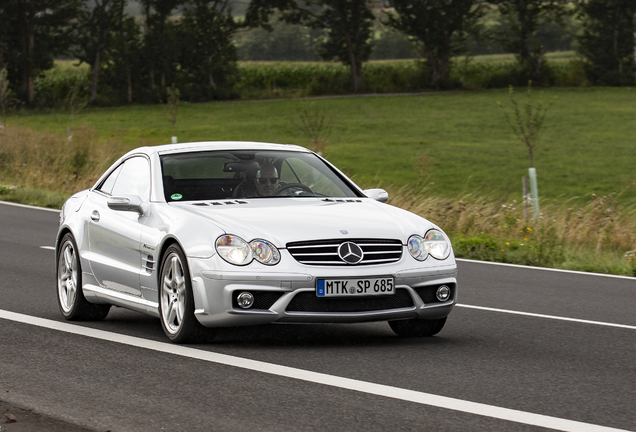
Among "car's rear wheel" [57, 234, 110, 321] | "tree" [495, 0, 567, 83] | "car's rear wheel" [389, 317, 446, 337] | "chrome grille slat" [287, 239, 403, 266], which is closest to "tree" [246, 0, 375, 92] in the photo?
"tree" [495, 0, 567, 83]

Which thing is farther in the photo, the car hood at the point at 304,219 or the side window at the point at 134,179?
the side window at the point at 134,179

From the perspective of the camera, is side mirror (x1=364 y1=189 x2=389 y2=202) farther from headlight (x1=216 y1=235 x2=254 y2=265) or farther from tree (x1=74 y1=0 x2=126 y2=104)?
tree (x1=74 y1=0 x2=126 y2=104)

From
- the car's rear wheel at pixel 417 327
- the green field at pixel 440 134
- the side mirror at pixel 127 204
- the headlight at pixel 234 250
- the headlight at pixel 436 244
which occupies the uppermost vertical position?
the side mirror at pixel 127 204

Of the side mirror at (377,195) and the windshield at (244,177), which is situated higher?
the windshield at (244,177)

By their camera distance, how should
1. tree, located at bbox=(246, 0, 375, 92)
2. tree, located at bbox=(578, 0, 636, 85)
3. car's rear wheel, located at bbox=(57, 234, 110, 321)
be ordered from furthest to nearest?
1. tree, located at bbox=(246, 0, 375, 92)
2. tree, located at bbox=(578, 0, 636, 85)
3. car's rear wheel, located at bbox=(57, 234, 110, 321)

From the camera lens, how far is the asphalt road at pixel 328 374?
554cm

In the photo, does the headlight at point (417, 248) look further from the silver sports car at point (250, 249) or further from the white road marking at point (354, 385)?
the white road marking at point (354, 385)

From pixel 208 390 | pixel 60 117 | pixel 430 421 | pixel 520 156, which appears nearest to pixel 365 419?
pixel 430 421

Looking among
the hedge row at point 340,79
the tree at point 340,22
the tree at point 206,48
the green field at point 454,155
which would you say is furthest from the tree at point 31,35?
the tree at point 340,22

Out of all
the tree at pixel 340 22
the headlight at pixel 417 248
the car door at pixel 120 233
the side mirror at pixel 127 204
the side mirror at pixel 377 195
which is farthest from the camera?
the tree at pixel 340 22

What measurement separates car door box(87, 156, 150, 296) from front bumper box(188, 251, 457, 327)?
104 centimetres

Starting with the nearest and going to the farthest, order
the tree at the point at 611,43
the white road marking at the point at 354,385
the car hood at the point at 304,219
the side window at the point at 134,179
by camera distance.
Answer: the white road marking at the point at 354,385, the car hood at the point at 304,219, the side window at the point at 134,179, the tree at the point at 611,43

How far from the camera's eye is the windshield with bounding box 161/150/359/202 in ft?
27.5

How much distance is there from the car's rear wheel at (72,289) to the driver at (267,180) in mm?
1714
